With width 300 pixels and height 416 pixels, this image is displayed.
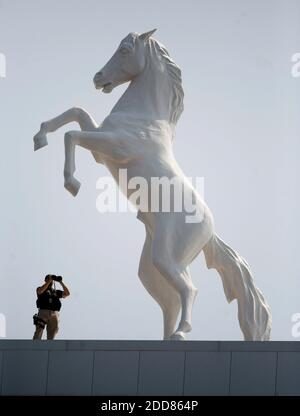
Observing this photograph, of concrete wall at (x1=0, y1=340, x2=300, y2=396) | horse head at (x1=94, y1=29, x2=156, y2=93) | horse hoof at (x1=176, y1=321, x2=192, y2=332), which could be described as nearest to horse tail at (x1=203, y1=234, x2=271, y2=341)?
horse hoof at (x1=176, y1=321, x2=192, y2=332)

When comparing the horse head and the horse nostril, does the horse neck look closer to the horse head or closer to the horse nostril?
the horse head

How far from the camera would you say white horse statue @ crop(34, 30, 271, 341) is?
13898mm

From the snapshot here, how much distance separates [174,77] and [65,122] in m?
1.20

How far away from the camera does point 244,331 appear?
1428cm

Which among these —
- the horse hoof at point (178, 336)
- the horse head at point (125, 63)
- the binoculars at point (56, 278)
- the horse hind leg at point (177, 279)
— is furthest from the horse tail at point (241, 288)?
the horse head at point (125, 63)

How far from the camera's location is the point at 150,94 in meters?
14.6

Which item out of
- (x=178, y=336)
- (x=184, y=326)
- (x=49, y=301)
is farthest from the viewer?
(x=49, y=301)

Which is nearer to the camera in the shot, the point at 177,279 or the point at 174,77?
the point at 177,279

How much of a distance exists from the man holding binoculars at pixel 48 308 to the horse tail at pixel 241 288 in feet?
5.01

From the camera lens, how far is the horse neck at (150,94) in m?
14.5

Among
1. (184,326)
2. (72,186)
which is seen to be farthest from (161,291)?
(72,186)

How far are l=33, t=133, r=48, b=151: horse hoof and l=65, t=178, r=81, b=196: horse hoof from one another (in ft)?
1.81

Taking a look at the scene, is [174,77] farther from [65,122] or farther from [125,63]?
[65,122]
